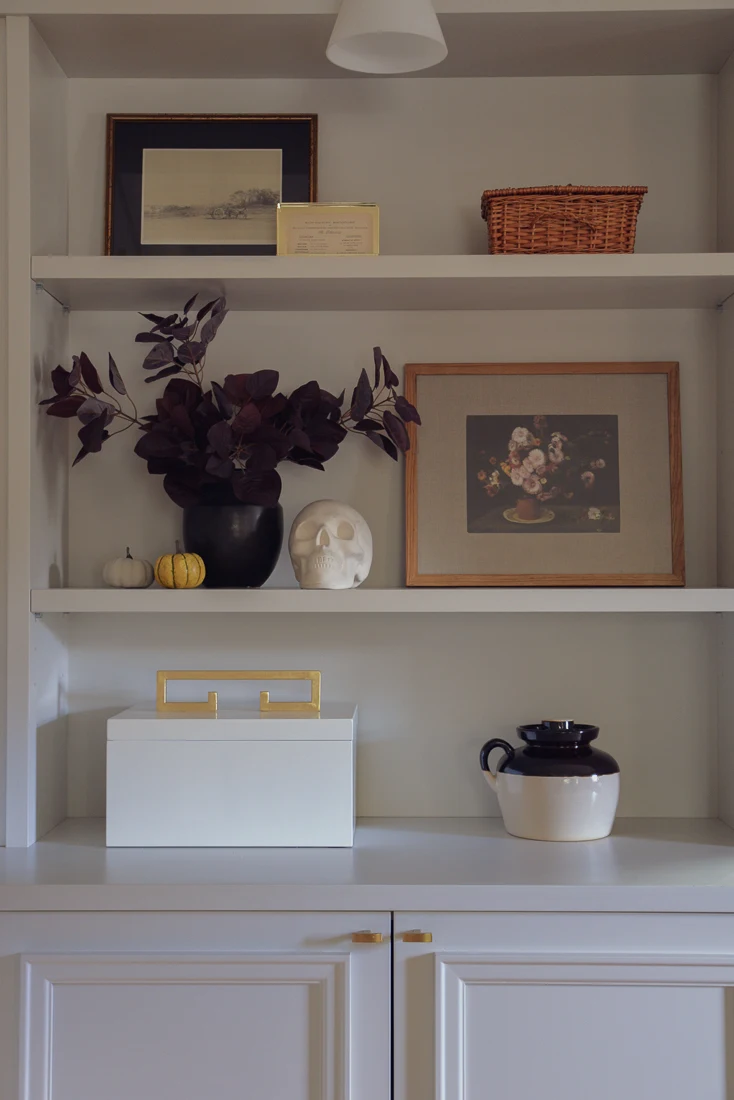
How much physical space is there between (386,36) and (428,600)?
90 centimetres

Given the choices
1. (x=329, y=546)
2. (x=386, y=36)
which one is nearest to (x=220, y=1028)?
(x=329, y=546)

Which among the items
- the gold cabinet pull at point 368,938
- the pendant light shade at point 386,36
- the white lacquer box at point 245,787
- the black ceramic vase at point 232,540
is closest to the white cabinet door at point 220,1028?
the gold cabinet pull at point 368,938

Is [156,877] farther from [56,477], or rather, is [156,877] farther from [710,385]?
[710,385]

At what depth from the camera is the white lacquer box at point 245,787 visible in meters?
1.73

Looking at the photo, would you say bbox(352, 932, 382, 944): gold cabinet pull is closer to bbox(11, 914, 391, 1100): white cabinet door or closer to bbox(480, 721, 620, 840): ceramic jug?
bbox(11, 914, 391, 1100): white cabinet door

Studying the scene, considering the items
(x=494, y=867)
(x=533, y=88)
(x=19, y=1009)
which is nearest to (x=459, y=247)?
(x=533, y=88)

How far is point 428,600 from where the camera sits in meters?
1.74

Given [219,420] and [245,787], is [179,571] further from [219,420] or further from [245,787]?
[245,787]

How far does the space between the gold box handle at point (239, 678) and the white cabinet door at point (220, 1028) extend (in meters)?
0.41

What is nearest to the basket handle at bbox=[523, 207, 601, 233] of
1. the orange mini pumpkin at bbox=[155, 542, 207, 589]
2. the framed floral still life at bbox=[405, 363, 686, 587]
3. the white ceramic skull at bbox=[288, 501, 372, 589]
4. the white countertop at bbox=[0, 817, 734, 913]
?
the framed floral still life at bbox=[405, 363, 686, 587]

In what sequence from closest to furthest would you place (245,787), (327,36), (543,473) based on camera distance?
(245,787)
(327,36)
(543,473)

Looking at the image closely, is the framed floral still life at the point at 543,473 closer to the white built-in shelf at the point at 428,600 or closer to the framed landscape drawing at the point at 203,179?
the white built-in shelf at the point at 428,600

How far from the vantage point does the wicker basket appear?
1749 millimetres

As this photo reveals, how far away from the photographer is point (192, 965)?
1.53 meters
